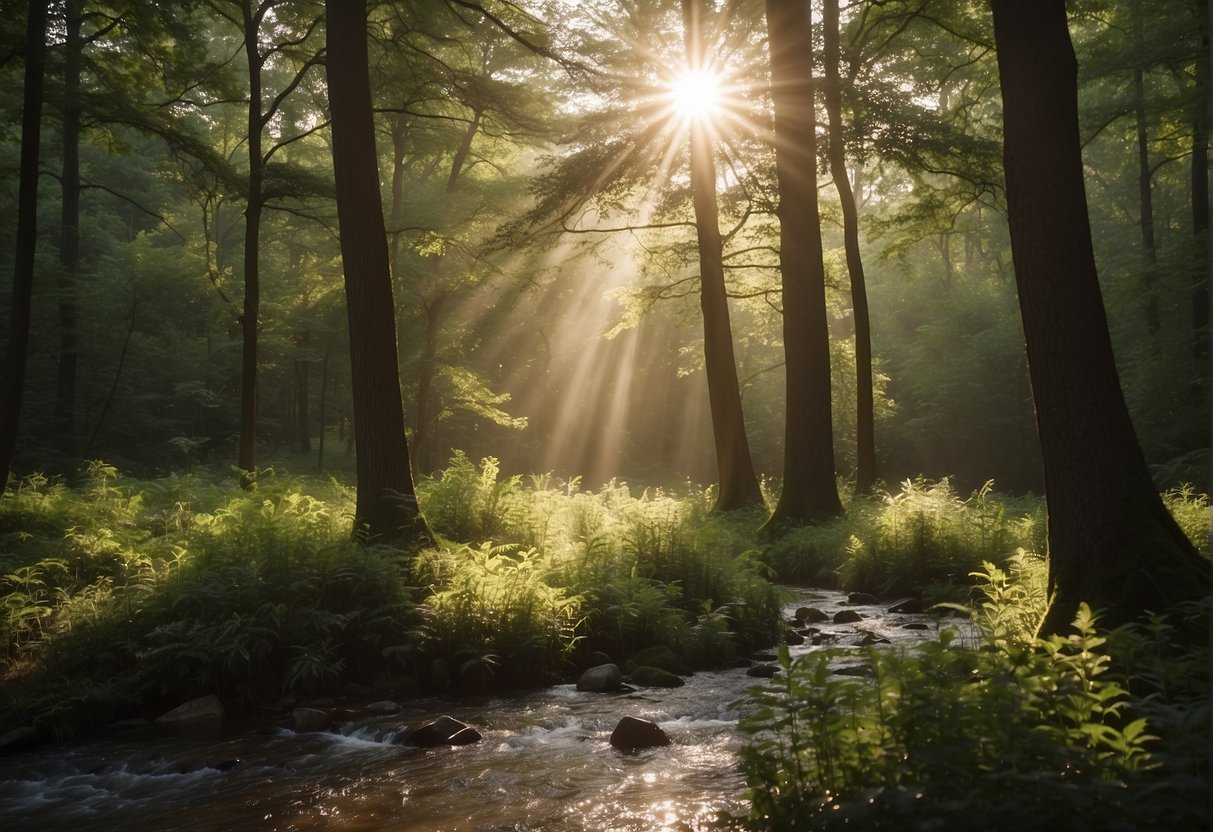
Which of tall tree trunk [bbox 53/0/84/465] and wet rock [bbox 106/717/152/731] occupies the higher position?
tall tree trunk [bbox 53/0/84/465]

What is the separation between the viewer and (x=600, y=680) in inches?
304

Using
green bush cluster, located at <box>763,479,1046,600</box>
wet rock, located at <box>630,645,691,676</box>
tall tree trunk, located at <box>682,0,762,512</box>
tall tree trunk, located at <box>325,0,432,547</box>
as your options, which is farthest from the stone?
tall tree trunk, located at <box>682,0,762,512</box>

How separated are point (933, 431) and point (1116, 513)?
113 ft

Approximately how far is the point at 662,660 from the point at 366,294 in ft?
16.7

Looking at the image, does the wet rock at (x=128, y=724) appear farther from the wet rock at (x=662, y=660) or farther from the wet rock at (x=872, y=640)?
the wet rock at (x=872, y=640)

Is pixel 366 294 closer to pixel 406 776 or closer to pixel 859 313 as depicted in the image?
pixel 406 776

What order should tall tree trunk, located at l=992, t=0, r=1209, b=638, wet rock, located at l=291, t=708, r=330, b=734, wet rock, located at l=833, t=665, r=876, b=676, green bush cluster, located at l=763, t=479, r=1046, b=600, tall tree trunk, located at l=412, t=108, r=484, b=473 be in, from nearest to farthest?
tall tree trunk, located at l=992, t=0, r=1209, b=638 → wet rock, located at l=291, t=708, r=330, b=734 → wet rock, located at l=833, t=665, r=876, b=676 → green bush cluster, located at l=763, t=479, r=1046, b=600 → tall tree trunk, located at l=412, t=108, r=484, b=473

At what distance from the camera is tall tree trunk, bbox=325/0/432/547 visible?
9922 millimetres

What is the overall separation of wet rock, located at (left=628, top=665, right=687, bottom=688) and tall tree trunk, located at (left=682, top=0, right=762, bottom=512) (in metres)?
9.38

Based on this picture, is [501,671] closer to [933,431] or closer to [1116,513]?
[1116,513]

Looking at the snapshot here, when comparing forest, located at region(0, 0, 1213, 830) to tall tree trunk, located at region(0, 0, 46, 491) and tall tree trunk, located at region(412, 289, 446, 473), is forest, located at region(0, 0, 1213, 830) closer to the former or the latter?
tall tree trunk, located at region(0, 0, 46, 491)

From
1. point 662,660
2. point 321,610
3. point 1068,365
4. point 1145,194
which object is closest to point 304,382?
point 1145,194

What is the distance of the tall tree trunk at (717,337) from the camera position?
56.9 ft

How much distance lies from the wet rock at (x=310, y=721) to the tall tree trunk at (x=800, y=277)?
9733mm
